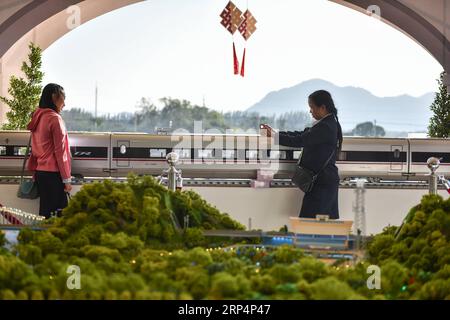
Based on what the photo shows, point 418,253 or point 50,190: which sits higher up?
point 50,190

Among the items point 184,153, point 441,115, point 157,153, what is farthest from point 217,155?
point 441,115

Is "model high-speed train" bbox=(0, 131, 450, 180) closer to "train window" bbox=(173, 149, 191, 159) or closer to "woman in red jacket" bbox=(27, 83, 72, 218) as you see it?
"train window" bbox=(173, 149, 191, 159)

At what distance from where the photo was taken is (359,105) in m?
13.0

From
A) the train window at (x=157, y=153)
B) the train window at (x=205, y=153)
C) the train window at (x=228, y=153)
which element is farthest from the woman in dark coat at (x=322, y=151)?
the train window at (x=157, y=153)

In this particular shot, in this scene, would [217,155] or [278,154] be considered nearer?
[278,154]

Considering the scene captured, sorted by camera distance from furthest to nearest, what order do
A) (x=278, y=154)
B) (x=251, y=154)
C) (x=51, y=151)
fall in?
(x=251, y=154), (x=278, y=154), (x=51, y=151)

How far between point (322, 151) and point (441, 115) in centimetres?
628

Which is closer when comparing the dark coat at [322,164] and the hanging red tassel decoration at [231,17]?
the dark coat at [322,164]

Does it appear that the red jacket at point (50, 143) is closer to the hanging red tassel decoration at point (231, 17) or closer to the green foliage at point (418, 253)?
the green foliage at point (418, 253)

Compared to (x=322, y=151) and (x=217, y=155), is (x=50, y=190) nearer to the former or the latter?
(x=322, y=151)

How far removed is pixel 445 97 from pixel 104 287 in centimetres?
963

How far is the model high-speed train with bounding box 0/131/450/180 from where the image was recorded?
7566 millimetres

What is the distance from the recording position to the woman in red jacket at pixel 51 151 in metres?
4.78

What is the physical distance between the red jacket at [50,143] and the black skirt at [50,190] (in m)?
0.04
